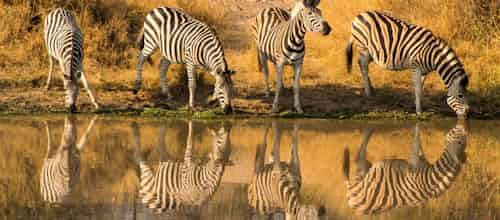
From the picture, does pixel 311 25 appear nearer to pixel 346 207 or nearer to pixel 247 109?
pixel 247 109

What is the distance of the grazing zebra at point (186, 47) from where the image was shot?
14.8 m

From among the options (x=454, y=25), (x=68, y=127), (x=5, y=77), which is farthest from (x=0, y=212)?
(x=454, y=25)

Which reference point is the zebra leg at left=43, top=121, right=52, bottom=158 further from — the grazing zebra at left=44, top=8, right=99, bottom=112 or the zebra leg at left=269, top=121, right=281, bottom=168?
the zebra leg at left=269, top=121, right=281, bottom=168

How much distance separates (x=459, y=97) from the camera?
15094 mm

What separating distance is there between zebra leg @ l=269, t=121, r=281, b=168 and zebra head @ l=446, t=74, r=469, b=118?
2.95m

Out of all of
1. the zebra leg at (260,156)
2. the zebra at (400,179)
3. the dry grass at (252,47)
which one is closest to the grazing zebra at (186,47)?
the dry grass at (252,47)

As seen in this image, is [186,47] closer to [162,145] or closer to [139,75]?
[139,75]

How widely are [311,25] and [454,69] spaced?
7.94 ft

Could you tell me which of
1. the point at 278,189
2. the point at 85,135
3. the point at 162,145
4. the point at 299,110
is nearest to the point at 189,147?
the point at 162,145

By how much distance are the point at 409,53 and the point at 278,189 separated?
21.7 feet

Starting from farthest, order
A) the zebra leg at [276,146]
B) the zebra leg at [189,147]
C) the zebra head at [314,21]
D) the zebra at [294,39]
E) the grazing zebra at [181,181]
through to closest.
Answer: the zebra at [294,39] < the zebra head at [314,21] < the zebra leg at [276,146] < the zebra leg at [189,147] < the grazing zebra at [181,181]

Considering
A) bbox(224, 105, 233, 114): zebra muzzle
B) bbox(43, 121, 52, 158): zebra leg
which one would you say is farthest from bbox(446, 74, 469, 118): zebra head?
bbox(43, 121, 52, 158): zebra leg

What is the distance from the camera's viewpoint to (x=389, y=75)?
57.6 ft

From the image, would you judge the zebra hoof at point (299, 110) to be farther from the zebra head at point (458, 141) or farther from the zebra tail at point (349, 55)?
the zebra head at point (458, 141)
